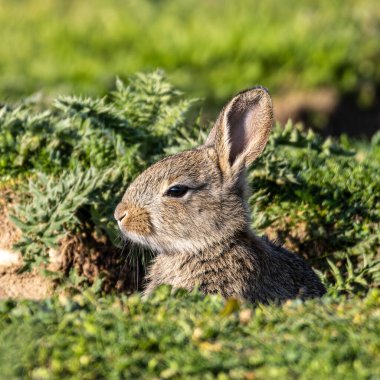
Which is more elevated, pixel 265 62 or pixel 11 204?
pixel 265 62

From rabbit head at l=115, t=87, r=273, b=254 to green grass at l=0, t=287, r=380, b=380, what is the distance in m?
1.33

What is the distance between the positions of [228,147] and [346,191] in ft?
3.70

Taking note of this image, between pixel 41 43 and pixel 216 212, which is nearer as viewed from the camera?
pixel 216 212

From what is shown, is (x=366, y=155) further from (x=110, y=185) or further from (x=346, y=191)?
(x=110, y=185)

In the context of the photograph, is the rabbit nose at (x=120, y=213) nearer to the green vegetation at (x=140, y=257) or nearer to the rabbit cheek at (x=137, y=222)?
the rabbit cheek at (x=137, y=222)

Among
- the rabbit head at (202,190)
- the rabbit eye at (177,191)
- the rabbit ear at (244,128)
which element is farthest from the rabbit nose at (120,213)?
the rabbit ear at (244,128)

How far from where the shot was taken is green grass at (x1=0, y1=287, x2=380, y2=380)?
3.52 meters

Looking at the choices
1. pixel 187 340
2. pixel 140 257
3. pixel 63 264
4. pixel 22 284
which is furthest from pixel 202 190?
pixel 187 340

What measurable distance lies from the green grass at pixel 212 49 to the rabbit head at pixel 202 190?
188 inches

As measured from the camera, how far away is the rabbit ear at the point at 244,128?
223 inches

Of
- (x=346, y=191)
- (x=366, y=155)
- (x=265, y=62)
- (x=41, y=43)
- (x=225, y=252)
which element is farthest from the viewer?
(x=41, y=43)

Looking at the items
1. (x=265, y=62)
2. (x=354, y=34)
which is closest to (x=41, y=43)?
(x=265, y=62)

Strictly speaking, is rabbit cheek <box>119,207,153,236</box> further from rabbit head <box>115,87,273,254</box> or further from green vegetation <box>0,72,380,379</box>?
green vegetation <box>0,72,380,379</box>

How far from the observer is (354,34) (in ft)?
38.2
